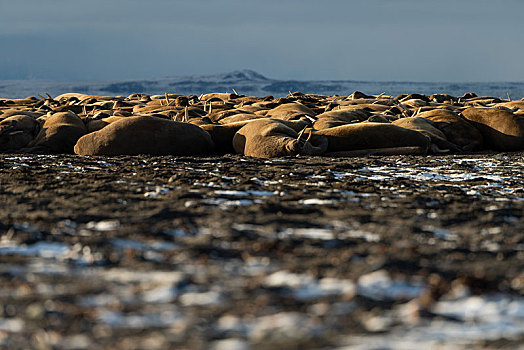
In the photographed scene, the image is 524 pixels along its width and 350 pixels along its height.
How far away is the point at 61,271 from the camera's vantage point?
326 centimetres

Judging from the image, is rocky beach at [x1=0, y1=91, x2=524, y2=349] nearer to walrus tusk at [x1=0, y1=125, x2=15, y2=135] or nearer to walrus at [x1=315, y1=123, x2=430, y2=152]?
walrus at [x1=315, y1=123, x2=430, y2=152]

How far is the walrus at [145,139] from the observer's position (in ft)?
32.6

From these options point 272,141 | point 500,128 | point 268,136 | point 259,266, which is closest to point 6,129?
point 268,136

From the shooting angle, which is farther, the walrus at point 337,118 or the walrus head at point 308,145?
the walrus at point 337,118

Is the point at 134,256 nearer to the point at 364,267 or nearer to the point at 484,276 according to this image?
the point at 364,267

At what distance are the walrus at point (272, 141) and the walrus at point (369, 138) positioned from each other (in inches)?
10.0

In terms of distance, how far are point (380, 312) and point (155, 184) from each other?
153 inches

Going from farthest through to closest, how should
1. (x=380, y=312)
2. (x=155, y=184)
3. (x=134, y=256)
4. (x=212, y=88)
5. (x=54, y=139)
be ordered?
(x=212, y=88) → (x=54, y=139) → (x=155, y=184) → (x=134, y=256) → (x=380, y=312)

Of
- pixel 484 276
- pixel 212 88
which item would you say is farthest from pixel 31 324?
pixel 212 88

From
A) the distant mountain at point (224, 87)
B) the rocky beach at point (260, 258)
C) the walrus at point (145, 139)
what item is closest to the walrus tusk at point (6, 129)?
the walrus at point (145, 139)

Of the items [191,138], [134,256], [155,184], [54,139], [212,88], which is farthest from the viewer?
[212,88]

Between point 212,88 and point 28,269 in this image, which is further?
point 212,88

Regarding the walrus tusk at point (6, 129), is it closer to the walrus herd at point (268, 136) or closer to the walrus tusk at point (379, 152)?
the walrus herd at point (268, 136)

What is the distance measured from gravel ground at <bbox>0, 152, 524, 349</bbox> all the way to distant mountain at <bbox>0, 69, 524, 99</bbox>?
9018 cm
